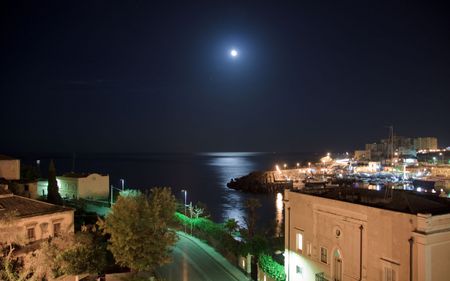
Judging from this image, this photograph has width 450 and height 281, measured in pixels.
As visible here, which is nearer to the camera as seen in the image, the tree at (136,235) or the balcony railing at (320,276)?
the balcony railing at (320,276)

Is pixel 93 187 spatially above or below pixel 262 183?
above

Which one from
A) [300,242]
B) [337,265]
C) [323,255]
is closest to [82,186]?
[300,242]

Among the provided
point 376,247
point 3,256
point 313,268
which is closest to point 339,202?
point 376,247

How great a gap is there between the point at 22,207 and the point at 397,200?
66.3ft

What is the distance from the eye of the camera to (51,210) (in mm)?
22250

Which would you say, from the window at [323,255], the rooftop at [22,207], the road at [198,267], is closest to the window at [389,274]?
the window at [323,255]

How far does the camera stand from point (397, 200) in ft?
54.0

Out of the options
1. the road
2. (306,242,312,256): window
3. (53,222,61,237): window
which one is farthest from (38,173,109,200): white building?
(306,242,312,256): window

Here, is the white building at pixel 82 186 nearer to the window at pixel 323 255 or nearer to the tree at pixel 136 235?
the tree at pixel 136 235

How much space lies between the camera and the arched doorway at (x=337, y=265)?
1647 centimetres

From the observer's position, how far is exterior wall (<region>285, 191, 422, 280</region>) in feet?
45.3

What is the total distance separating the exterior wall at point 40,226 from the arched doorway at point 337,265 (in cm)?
1553

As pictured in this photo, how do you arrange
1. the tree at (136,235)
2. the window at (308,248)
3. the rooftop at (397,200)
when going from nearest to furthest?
the rooftop at (397,200), the tree at (136,235), the window at (308,248)

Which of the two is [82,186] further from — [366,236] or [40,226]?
[366,236]
